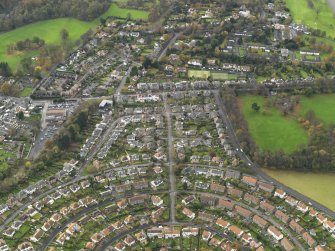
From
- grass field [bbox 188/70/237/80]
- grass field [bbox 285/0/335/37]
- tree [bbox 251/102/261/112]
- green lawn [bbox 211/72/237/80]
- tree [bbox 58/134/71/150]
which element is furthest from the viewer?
grass field [bbox 285/0/335/37]

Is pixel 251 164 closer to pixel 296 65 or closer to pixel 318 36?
pixel 296 65

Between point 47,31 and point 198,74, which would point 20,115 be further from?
point 47,31

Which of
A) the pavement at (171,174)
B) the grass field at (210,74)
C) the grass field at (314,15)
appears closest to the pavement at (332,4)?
the grass field at (314,15)

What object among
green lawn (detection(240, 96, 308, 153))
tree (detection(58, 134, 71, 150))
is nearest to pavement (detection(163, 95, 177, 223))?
green lawn (detection(240, 96, 308, 153))

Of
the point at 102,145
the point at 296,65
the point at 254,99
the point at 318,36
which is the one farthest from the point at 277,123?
the point at 318,36

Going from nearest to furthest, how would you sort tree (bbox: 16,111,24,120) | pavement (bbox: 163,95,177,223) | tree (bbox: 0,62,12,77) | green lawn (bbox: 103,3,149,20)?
1. pavement (bbox: 163,95,177,223)
2. tree (bbox: 16,111,24,120)
3. tree (bbox: 0,62,12,77)
4. green lawn (bbox: 103,3,149,20)

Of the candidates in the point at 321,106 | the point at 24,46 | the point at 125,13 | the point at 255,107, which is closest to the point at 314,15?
the point at 321,106

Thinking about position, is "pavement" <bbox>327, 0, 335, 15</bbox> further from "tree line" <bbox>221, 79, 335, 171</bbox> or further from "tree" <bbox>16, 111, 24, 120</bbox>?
"tree" <bbox>16, 111, 24, 120</bbox>
